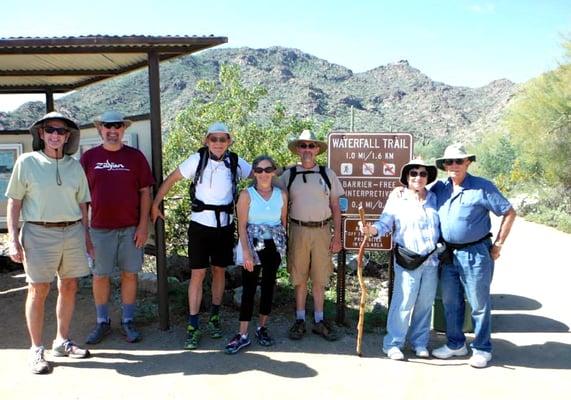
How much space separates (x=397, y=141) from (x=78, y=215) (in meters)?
3.28

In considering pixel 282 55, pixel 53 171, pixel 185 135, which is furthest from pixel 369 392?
pixel 282 55

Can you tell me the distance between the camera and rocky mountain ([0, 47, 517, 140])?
57.2 meters

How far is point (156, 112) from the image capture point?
5.25 m

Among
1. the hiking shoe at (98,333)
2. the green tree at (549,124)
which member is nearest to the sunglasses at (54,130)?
the hiking shoe at (98,333)

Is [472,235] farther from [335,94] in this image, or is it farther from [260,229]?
[335,94]

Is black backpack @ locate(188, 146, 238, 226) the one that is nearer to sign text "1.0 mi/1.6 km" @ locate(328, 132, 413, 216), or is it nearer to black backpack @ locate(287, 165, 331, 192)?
black backpack @ locate(287, 165, 331, 192)

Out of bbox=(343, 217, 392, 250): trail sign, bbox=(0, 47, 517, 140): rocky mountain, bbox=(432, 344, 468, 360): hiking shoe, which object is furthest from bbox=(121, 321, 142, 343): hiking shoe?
bbox=(0, 47, 517, 140): rocky mountain

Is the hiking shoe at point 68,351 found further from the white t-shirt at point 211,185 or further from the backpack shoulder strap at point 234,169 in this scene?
the backpack shoulder strap at point 234,169

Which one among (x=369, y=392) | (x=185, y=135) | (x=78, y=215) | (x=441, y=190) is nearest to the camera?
(x=369, y=392)

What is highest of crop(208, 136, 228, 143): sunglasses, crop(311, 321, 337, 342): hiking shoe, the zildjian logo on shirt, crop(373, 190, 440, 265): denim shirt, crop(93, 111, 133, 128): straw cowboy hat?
crop(93, 111, 133, 128): straw cowboy hat

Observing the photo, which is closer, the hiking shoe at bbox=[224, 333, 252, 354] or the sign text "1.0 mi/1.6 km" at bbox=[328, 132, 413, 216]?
the hiking shoe at bbox=[224, 333, 252, 354]

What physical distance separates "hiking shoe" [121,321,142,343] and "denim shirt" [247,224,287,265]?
4.73 ft

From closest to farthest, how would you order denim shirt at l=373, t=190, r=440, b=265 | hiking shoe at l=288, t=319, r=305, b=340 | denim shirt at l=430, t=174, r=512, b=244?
denim shirt at l=430, t=174, r=512, b=244 → denim shirt at l=373, t=190, r=440, b=265 → hiking shoe at l=288, t=319, r=305, b=340

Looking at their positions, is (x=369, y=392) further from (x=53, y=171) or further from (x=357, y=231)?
(x=53, y=171)
